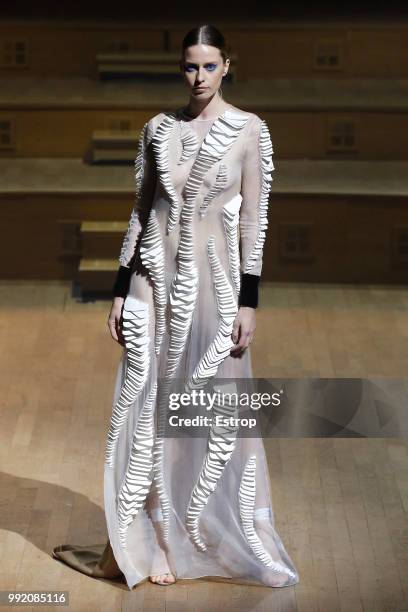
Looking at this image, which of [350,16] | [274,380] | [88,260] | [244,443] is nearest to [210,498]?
[244,443]

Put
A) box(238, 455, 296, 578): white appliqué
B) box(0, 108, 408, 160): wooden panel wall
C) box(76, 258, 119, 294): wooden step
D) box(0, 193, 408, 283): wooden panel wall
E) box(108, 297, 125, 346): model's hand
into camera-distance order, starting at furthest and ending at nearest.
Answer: box(0, 108, 408, 160): wooden panel wall, box(0, 193, 408, 283): wooden panel wall, box(76, 258, 119, 294): wooden step, box(238, 455, 296, 578): white appliqué, box(108, 297, 125, 346): model's hand

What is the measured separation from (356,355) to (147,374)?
186 centimetres

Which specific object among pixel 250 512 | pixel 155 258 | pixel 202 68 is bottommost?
pixel 250 512

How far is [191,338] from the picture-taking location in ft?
11.4

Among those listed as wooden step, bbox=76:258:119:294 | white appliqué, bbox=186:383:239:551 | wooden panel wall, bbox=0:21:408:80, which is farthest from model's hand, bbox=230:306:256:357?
wooden panel wall, bbox=0:21:408:80

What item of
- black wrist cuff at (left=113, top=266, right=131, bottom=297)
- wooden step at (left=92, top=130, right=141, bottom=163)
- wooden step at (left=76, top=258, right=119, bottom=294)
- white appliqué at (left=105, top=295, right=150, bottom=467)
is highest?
black wrist cuff at (left=113, top=266, right=131, bottom=297)

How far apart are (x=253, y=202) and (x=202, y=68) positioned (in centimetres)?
32

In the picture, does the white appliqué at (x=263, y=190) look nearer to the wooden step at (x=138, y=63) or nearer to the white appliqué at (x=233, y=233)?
the white appliqué at (x=233, y=233)

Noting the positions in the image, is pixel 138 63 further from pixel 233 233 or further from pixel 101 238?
pixel 233 233

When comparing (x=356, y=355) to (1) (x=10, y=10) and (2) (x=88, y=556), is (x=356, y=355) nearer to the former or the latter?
(2) (x=88, y=556)

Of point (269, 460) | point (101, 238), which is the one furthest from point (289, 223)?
Result: point (269, 460)

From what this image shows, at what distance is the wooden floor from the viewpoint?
359cm

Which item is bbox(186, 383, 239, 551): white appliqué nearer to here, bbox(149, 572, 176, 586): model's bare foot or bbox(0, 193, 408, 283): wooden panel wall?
bbox(149, 572, 176, 586): model's bare foot

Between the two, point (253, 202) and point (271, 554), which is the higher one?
point (253, 202)
